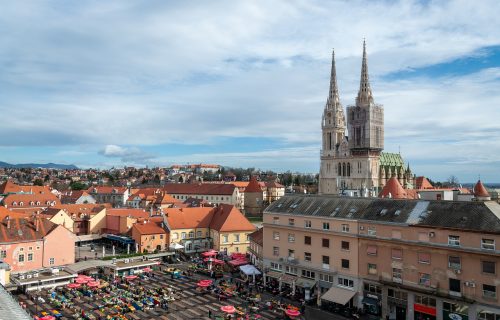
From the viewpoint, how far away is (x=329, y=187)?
12650 cm

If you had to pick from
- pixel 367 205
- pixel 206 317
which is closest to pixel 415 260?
pixel 367 205

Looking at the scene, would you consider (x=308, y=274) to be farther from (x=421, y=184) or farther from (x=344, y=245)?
(x=421, y=184)

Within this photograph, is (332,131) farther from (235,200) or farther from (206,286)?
(206,286)

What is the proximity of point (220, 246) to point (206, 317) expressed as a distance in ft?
83.2

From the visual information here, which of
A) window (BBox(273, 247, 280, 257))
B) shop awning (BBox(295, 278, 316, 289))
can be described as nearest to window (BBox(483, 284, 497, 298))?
shop awning (BBox(295, 278, 316, 289))

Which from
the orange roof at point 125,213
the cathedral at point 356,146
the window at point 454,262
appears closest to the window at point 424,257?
the window at point 454,262

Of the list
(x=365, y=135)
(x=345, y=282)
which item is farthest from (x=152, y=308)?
(x=365, y=135)

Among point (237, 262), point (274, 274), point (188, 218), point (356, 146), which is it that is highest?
point (356, 146)

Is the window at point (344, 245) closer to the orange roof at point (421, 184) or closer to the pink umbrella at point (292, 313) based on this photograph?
the pink umbrella at point (292, 313)

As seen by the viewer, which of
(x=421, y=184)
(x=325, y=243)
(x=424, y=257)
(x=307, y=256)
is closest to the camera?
(x=424, y=257)

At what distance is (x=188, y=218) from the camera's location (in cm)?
6619

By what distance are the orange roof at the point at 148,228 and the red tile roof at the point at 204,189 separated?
63.7m

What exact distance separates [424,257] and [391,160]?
10652 cm

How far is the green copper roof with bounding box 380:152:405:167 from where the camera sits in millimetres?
130375
